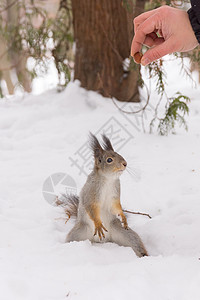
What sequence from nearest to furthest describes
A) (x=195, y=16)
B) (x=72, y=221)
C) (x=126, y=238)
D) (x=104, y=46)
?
(x=195, y=16), (x=126, y=238), (x=72, y=221), (x=104, y=46)

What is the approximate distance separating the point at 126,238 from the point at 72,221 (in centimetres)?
39

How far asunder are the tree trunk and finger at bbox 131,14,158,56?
1.80 metres

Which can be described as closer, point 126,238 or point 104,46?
point 126,238

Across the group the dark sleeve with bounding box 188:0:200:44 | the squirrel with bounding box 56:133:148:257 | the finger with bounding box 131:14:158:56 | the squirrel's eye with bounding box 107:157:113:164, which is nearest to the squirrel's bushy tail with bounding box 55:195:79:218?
the squirrel with bounding box 56:133:148:257

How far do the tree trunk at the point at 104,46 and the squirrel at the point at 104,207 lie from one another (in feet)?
6.20

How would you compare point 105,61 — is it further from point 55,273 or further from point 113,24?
point 55,273

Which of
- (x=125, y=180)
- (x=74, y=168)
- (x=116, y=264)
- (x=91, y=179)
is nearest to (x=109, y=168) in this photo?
(x=91, y=179)

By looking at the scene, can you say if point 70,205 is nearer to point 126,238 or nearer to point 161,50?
point 126,238

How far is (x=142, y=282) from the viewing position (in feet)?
3.92

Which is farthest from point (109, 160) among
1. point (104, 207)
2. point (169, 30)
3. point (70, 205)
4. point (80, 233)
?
point (169, 30)

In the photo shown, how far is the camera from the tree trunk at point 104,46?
10.9ft

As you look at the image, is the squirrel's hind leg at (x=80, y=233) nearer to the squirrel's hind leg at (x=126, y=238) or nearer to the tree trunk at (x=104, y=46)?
the squirrel's hind leg at (x=126, y=238)

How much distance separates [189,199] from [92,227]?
1.95 feet

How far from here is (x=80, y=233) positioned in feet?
5.02
